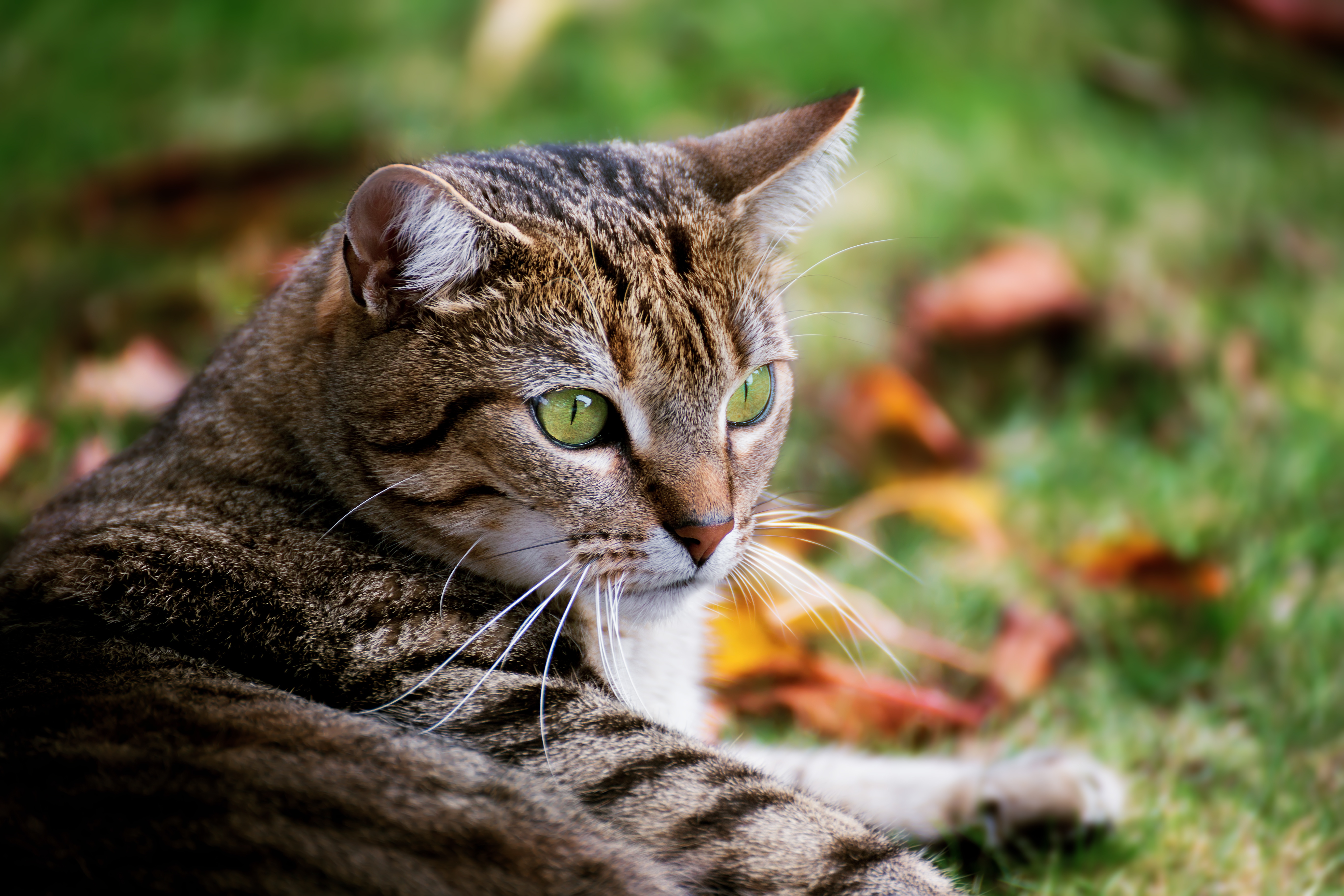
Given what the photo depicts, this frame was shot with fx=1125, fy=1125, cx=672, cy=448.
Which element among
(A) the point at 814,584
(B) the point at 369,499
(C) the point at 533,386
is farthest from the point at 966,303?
(B) the point at 369,499

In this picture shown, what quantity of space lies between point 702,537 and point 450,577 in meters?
0.48

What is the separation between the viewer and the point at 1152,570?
3.30 m

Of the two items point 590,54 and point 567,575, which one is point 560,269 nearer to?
point 567,575

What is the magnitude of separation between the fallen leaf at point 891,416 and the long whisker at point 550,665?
180 cm

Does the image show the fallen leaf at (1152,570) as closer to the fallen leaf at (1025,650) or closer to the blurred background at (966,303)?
the blurred background at (966,303)

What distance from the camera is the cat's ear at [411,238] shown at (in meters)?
1.97

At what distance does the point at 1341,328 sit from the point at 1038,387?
4.56 feet

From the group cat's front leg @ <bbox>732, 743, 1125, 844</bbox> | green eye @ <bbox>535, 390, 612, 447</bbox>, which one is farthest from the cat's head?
cat's front leg @ <bbox>732, 743, 1125, 844</bbox>

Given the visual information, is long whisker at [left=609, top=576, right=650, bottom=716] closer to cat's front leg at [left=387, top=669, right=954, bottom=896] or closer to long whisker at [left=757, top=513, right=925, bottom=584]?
cat's front leg at [left=387, top=669, right=954, bottom=896]

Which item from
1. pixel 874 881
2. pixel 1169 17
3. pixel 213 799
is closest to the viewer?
pixel 213 799

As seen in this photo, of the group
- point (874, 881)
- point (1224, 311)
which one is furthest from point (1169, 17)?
point (874, 881)

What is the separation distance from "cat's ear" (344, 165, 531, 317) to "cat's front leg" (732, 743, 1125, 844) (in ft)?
3.93

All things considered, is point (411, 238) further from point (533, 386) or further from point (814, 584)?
point (814, 584)

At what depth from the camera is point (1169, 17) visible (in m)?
6.31
